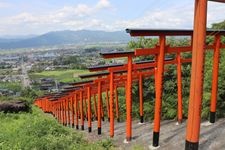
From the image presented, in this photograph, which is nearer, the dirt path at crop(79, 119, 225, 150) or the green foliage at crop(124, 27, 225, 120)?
the dirt path at crop(79, 119, 225, 150)

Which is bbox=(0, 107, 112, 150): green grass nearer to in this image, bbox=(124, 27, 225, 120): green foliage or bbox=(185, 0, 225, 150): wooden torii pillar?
bbox=(185, 0, 225, 150): wooden torii pillar

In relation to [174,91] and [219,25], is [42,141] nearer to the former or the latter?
[174,91]

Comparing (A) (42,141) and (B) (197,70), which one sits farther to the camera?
(A) (42,141)

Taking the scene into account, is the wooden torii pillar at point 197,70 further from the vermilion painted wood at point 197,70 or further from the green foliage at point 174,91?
the green foliage at point 174,91

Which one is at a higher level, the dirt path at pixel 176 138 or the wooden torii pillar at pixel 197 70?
the wooden torii pillar at pixel 197 70

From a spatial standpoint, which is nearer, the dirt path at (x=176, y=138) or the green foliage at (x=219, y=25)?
the dirt path at (x=176, y=138)

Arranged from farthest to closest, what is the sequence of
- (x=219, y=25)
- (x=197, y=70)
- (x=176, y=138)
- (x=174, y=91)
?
(x=219, y=25), (x=174, y=91), (x=176, y=138), (x=197, y=70)

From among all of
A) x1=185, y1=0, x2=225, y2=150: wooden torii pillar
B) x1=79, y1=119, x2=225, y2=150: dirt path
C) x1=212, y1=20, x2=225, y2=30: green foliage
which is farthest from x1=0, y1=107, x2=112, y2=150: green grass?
x1=212, y1=20, x2=225, y2=30: green foliage

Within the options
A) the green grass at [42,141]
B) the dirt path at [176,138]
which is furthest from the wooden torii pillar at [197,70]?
the green grass at [42,141]

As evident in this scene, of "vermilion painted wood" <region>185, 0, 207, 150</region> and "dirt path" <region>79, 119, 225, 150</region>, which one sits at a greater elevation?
"vermilion painted wood" <region>185, 0, 207, 150</region>

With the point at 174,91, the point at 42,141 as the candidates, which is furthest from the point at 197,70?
the point at 174,91

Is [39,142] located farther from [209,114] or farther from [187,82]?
[187,82]

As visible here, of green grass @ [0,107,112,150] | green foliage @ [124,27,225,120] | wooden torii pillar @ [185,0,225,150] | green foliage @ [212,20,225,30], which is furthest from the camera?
green foliage @ [212,20,225,30]

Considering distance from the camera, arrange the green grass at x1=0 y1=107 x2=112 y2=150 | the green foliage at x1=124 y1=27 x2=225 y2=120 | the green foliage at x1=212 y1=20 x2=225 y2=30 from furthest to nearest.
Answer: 1. the green foliage at x1=212 y1=20 x2=225 y2=30
2. the green foliage at x1=124 y1=27 x2=225 y2=120
3. the green grass at x1=0 y1=107 x2=112 y2=150
